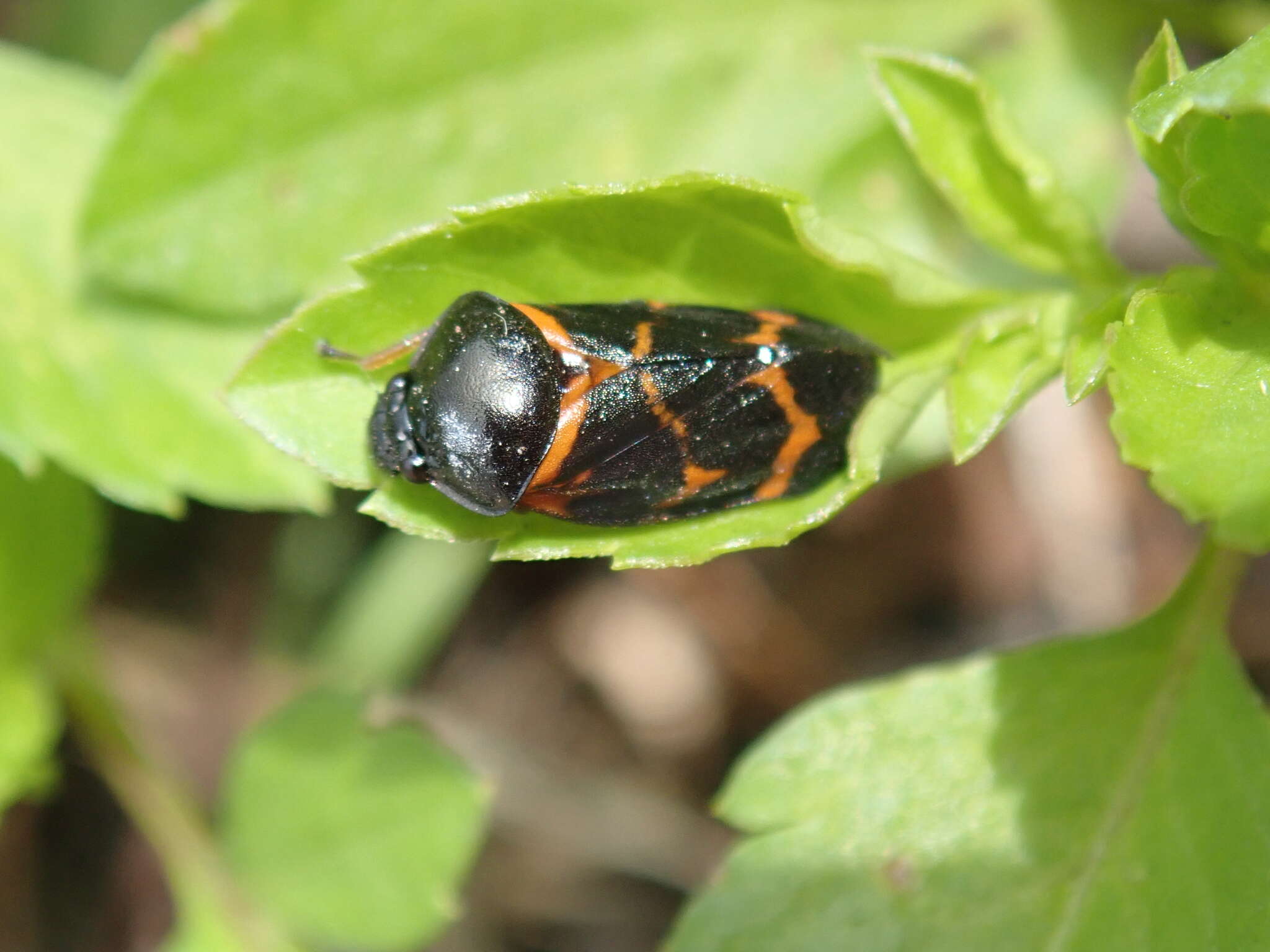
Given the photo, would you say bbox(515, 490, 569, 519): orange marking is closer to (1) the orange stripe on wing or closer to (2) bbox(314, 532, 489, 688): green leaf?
(1) the orange stripe on wing

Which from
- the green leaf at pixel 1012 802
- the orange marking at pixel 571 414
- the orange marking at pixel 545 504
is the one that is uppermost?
the orange marking at pixel 571 414

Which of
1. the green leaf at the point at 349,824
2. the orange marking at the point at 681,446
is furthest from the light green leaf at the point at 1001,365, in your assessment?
the green leaf at the point at 349,824

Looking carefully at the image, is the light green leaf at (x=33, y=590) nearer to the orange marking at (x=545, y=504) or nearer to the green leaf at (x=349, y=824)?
the green leaf at (x=349, y=824)

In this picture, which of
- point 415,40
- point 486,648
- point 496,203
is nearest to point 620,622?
point 486,648

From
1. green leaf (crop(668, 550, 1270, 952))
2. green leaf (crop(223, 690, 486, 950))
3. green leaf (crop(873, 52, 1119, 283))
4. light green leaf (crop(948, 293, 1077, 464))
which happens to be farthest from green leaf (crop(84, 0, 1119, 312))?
green leaf (crop(668, 550, 1270, 952))

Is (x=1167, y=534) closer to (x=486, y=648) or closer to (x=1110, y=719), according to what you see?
(x=1110, y=719)
